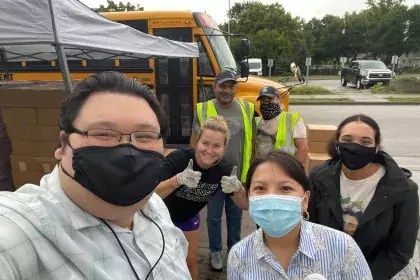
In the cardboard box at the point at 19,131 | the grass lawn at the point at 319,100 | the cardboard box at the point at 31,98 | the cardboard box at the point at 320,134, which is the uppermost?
the cardboard box at the point at 31,98

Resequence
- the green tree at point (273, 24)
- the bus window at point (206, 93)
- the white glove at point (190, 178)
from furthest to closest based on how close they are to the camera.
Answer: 1. the green tree at point (273, 24)
2. the bus window at point (206, 93)
3. the white glove at point (190, 178)

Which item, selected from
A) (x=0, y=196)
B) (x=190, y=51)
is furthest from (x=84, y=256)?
(x=190, y=51)

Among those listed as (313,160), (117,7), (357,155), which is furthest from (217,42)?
(117,7)

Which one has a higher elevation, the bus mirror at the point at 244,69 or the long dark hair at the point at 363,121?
the bus mirror at the point at 244,69

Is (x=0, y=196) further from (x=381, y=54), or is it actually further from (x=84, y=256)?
(x=381, y=54)

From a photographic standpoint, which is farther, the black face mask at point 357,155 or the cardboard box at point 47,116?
the cardboard box at point 47,116

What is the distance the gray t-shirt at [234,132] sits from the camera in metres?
3.16

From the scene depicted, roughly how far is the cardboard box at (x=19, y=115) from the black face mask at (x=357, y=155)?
11.4ft

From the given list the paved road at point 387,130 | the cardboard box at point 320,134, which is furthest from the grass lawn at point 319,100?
the cardboard box at point 320,134

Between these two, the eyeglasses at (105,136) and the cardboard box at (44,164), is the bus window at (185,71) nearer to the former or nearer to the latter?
the cardboard box at (44,164)

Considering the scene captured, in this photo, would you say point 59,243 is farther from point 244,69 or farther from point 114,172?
point 244,69

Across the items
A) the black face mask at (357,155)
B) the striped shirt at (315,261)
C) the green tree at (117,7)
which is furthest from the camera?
the green tree at (117,7)

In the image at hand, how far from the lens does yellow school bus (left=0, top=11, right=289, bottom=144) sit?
6219mm

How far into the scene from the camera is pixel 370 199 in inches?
75.6
